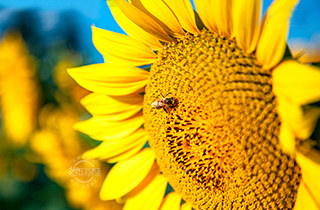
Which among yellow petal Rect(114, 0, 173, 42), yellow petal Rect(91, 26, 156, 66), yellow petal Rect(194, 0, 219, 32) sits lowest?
yellow petal Rect(91, 26, 156, 66)

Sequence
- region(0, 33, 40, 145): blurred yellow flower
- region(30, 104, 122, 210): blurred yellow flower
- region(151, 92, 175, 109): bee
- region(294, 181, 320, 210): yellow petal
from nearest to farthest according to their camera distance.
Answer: region(294, 181, 320, 210): yellow petal < region(151, 92, 175, 109): bee < region(30, 104, 122, 210): blurred yellow flower < region(0, 33, 40, 145): blurred yellow flower

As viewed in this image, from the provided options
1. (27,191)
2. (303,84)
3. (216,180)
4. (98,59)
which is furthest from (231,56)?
(27,191)

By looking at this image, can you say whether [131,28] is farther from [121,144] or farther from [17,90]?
[17,90]

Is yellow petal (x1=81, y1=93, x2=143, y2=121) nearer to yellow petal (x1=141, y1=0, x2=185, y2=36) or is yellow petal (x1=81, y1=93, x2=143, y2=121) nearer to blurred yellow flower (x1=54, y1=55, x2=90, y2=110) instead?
yellow petal (x1=141, y1=0, x2=185, y2=36)

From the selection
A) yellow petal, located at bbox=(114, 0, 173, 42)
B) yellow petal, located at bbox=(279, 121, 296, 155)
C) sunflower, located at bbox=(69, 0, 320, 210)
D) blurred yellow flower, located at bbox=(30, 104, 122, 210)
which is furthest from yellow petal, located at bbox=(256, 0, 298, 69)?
blurred yellow flower, located at bbox=(30, 104, 122, 210)

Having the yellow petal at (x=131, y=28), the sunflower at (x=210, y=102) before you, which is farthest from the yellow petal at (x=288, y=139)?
the yellow petal at (x=131, y=28)

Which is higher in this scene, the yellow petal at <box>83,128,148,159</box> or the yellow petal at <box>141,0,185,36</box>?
the yellow petal at <box>141,0,185,36</box>
